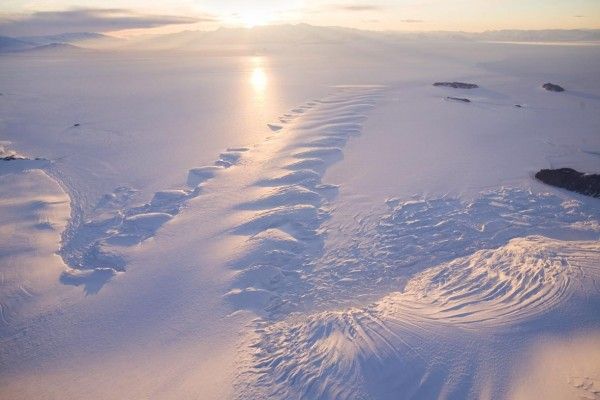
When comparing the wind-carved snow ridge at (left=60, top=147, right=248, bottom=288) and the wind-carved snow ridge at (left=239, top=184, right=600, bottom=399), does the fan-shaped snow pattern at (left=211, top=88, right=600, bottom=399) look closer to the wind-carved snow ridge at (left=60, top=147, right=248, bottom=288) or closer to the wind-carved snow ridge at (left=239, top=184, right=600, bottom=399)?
the wind-carved snow ridge at (left=239, top=184, right=600, bottom=399)

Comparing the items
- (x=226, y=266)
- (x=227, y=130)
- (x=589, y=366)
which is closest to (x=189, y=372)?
(x=226, y=266)

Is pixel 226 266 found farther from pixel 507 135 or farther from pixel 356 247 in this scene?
pixel 507 135

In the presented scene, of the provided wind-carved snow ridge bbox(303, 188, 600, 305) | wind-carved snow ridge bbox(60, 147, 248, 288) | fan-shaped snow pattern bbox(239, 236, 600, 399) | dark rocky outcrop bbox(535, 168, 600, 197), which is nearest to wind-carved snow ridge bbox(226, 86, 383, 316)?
wind-carved snow ridge bbox(303, 188, 600, 305)

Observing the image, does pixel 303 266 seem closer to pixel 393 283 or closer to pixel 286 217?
pixel 393 283

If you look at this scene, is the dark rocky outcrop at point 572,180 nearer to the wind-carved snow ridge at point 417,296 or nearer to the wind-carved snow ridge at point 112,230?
the wind-carved snow ridge at point 417,296

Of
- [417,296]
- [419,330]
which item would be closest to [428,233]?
[417,296]

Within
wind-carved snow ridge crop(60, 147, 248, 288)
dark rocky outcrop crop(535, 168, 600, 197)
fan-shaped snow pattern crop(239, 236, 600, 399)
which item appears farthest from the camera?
dark rocky outcrop crop(535, 168, 600, 197)
